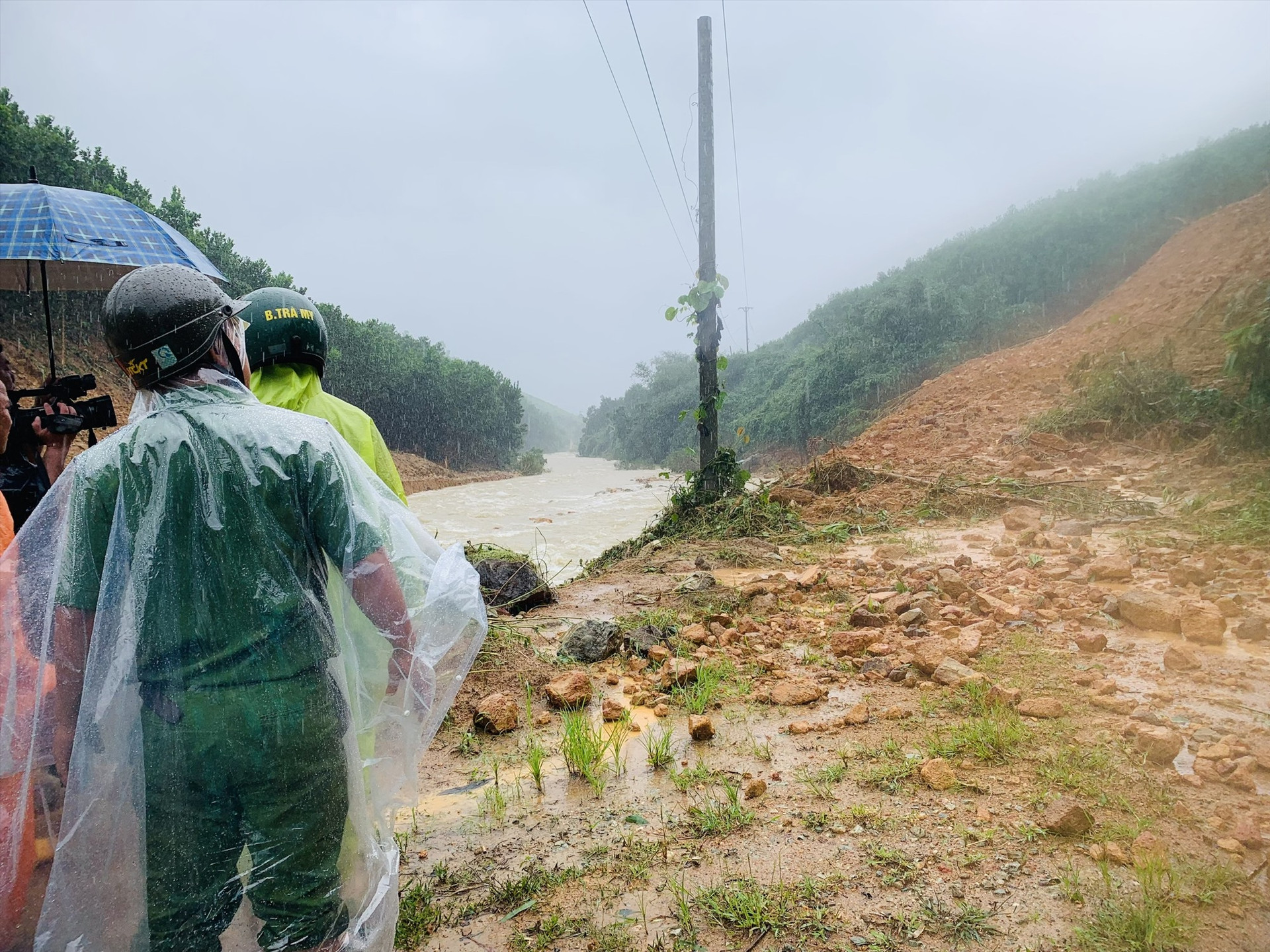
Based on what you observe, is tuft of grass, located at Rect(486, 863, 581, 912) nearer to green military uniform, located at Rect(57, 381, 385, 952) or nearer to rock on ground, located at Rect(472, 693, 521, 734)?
green military uniform, located at Rect(57, 381, 385, 952)

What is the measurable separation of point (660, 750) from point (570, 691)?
77 cm

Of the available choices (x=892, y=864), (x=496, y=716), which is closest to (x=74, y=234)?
(x=496, y=716)

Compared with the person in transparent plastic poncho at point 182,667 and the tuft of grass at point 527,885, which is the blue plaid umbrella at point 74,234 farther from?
the tuft of grass at point 527,885

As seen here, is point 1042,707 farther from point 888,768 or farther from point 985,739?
point 888,768

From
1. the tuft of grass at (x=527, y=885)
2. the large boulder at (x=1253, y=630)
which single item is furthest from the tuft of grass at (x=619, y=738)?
the large boulder at (x=1253, y=630)

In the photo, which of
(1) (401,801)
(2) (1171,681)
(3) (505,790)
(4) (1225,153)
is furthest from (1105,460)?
(4) (1225,153)

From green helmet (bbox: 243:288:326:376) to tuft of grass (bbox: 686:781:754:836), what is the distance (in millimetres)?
1857

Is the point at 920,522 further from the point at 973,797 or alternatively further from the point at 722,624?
the point at 973,797

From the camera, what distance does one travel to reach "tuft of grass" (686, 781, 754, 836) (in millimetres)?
2180

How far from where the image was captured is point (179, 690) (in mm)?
1185

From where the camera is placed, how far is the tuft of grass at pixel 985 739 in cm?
245

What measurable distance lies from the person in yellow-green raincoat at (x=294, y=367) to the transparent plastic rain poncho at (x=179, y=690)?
70 centimetres

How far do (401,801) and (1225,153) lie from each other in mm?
27563

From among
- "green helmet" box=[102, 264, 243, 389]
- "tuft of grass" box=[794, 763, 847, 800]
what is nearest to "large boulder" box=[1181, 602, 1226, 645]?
"tuft of grass" box=[794, 763, 847, 800]
